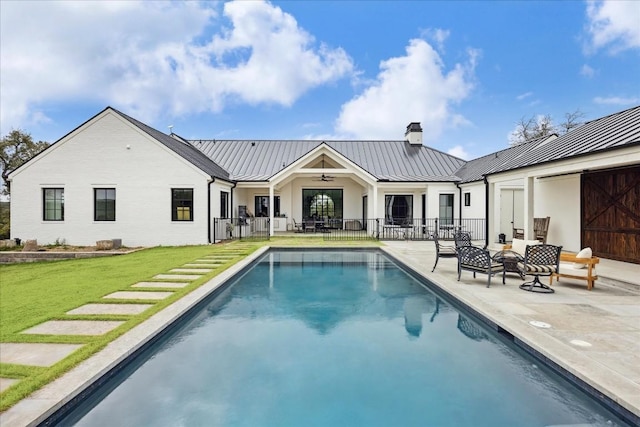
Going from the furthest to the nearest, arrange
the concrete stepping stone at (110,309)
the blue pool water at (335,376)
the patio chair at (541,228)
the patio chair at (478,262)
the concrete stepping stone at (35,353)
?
the patio chair at (541,228), the patio chair at (478,262), the concrete stepping stone at (110,309), the concrete stepping stone at (35,353), the blue pool water at (335,376)

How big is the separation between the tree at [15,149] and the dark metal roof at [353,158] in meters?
13.2

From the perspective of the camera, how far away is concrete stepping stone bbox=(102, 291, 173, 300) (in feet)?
20.9

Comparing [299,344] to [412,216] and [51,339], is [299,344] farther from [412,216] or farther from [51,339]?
[412,216]

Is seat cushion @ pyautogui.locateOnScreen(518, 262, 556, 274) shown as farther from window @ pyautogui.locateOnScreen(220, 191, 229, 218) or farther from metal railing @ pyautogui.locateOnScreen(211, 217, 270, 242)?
window @ pyautogui.locateOnScreen(220, 191, 229, 218)

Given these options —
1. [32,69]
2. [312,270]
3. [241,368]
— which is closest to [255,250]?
[312,270]

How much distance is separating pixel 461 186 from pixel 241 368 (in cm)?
1735

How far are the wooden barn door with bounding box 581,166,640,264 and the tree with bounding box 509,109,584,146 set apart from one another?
2300 centimetres

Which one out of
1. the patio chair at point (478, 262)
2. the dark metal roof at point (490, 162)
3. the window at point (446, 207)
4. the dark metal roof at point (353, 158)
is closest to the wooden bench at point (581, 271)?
the patio chair at point (478, 262)

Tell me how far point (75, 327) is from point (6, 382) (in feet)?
5.37

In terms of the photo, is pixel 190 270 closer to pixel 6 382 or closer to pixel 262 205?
pixel 6 382

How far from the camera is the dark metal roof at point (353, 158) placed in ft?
67.7

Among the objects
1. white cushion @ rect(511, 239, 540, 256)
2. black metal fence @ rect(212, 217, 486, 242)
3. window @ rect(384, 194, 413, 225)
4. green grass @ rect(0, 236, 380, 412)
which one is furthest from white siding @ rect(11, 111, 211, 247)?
white cushion @ rect(511, 239, 540, 256)

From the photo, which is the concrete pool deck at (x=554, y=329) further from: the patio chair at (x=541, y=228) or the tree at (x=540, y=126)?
the tree at (x=540, y=126)

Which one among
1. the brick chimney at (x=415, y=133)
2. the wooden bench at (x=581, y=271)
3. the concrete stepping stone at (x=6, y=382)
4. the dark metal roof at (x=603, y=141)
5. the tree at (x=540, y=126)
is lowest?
the concrete stepping stone at (x=6, y=382)
